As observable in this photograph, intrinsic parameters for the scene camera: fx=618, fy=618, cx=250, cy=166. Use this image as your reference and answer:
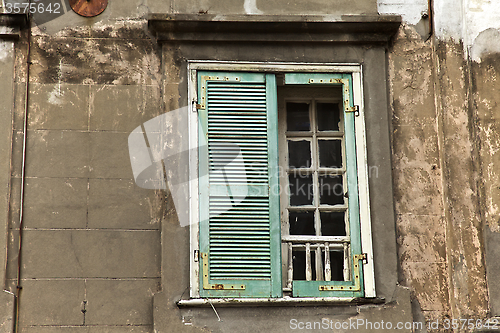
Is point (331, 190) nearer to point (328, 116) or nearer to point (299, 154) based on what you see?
point (299, 154)

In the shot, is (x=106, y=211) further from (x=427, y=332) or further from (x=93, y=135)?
(x=427, y=332)

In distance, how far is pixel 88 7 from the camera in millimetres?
5891

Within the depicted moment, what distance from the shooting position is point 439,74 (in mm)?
5840

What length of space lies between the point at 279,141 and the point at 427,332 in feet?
7.16

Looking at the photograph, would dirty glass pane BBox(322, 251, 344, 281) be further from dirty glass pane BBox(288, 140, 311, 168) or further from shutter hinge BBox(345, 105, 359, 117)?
shutter hinge BBox(345, 105, 359, 117)

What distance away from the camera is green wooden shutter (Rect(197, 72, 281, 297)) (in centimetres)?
535

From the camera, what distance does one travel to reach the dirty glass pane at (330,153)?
19.4 feet

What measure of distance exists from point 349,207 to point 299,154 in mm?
746

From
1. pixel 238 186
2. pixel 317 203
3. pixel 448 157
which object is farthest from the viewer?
pixel 317 203

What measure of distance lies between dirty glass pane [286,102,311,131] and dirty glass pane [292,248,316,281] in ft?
3.95

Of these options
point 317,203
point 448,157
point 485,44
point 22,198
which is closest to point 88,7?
point 22,198

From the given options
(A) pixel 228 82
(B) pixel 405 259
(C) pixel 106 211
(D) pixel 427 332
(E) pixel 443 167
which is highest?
(A) pixel 228 82

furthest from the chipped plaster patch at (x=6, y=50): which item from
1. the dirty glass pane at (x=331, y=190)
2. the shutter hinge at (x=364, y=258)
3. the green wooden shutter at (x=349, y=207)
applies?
the shutter hinge at (x=364, y=258)

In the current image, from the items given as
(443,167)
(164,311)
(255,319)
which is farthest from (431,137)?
(164,311)
